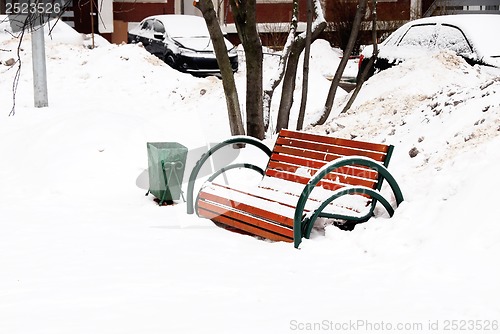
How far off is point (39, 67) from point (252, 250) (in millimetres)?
7485

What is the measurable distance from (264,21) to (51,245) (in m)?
21.0

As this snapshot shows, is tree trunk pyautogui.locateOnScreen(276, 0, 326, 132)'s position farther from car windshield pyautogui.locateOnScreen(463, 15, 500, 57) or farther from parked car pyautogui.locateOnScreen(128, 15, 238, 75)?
parked car pyautogui.locateOnScreen(128, 15, 238, 75)

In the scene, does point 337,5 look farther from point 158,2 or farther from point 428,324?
point 428,324

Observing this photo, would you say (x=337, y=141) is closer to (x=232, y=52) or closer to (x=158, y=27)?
(x=232, y=52)

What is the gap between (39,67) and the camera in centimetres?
1180

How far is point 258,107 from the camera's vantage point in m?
9.03

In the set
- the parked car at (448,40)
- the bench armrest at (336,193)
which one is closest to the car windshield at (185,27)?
the parked car at (448,40)

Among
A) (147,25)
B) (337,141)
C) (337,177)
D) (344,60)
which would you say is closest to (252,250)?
(337,177)

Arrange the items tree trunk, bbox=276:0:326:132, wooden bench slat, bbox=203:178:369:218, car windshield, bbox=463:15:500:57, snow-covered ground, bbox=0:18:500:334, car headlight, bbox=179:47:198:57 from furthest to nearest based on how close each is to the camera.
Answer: car headlight, bbox=179:47:198:57 < car windshield, bbox=463:15:500:57 < tree trunk, bbox=276:0:326:132 < wooden bench slat, bbox=203:178:369:218 < snow-covered ground, bbox=0:18:500:334

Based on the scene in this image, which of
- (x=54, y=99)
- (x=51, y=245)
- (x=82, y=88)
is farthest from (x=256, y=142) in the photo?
(x=82, y=88)

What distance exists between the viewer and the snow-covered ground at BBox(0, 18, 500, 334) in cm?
409

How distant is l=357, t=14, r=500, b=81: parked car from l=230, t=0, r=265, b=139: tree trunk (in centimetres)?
379

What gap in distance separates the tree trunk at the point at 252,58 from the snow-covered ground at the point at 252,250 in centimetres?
81

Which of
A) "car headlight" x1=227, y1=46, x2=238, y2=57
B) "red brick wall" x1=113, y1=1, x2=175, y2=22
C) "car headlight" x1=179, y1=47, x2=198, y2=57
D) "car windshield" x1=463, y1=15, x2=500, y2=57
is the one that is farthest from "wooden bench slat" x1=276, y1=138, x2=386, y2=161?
"red brick wall" x1=113, y1=1, x2=175, y2=22
